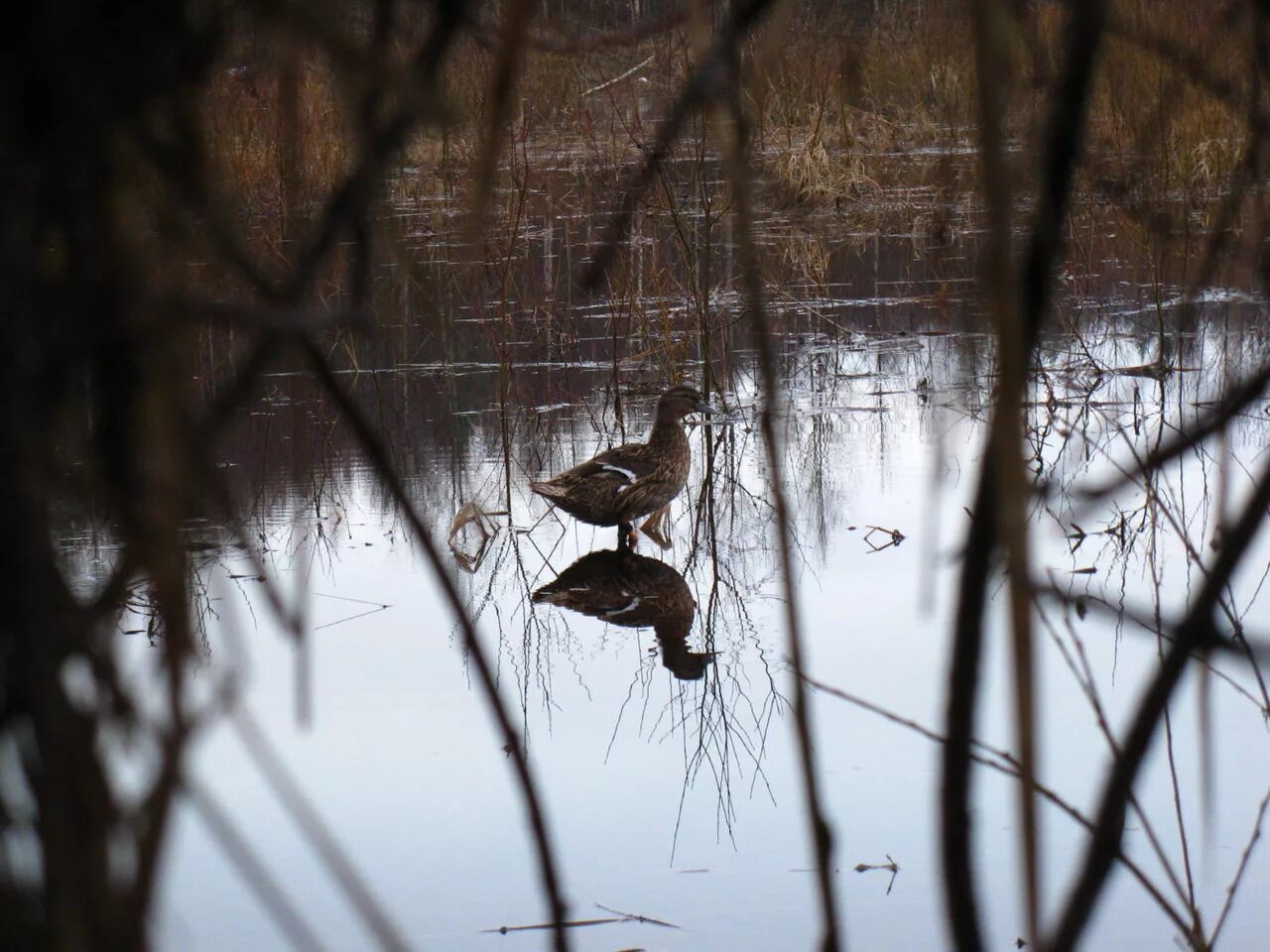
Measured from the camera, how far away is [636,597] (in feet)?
16.7

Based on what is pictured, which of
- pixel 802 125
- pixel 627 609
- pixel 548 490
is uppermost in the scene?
pixel 802 125

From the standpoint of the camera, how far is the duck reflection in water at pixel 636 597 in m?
4.55

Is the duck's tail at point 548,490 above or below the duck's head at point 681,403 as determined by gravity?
below

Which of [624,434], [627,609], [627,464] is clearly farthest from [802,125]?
[627,609]

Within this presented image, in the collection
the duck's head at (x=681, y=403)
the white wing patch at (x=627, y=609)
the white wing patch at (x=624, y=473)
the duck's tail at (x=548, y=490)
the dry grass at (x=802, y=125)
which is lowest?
the white wing patch at (x=627, y=609)

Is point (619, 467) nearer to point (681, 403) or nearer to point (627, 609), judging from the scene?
point (681, 403)

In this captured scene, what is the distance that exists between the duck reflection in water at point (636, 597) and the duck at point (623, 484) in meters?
0.14

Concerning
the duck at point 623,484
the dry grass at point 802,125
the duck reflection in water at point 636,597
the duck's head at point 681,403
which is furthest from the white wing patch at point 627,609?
the dry grass at point 802,125

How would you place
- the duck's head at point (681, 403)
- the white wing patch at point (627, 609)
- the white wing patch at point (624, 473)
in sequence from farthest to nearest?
the duck's head at point (681, 403), the white wing patch at point (624, 473), the white wing patch at point (627, 609)

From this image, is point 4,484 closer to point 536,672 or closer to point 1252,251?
point 1252,251

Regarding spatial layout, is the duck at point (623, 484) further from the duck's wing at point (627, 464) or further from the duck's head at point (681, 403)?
the duck's head at point (681, 403)

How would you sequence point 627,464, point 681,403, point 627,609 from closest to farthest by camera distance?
point 627,609, point 627,464, point 681,403

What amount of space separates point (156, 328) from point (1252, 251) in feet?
1.63

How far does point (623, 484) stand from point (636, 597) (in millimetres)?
645
